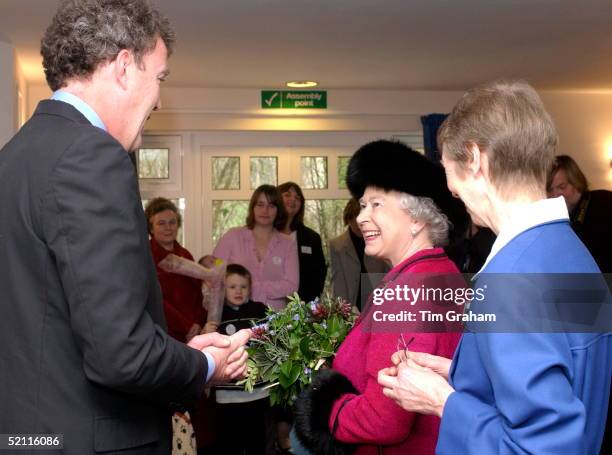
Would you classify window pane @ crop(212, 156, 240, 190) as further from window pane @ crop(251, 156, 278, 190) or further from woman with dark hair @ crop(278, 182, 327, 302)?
woman with dark hair @ crop(278, 182, 327, 302)

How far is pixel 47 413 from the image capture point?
5.15ft

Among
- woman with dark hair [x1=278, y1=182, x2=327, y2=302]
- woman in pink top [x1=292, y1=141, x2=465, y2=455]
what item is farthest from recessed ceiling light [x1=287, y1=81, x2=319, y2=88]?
woman in pink top [x1=292, y1=141, x2=465, y2=455]

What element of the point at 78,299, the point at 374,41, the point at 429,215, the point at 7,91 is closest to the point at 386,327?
the point at 429,215

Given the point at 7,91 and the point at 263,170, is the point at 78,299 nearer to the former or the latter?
the point at 7,91

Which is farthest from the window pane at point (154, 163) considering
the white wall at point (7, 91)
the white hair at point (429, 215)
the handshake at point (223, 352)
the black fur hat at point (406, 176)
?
the handshake at point (223, 352)

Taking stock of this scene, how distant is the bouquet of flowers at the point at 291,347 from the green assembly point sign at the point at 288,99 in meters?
5.78

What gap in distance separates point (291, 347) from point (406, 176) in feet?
2.15

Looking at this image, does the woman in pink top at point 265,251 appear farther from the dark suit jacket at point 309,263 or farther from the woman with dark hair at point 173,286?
the woman with dark hair at point 173,286

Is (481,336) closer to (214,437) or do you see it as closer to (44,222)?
(44,222)

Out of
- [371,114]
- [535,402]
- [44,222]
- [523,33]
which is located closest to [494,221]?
[535,402]

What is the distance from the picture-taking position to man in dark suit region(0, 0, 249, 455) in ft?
4.91

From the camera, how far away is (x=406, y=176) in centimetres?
250

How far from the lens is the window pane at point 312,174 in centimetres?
855

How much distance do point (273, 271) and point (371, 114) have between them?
3.09 meters
